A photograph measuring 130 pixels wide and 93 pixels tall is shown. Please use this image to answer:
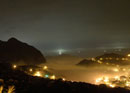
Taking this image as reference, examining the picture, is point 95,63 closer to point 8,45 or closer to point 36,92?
point 8,45

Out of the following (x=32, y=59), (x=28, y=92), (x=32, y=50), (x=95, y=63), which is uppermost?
(x=32, y=50)

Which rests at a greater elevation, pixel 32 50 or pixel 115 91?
pixel 32 50

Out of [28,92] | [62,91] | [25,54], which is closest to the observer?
[28,92]

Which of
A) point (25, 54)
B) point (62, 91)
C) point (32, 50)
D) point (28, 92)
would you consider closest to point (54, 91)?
point (62, 91)

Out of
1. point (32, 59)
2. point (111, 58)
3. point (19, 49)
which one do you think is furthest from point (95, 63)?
point (19, 49)

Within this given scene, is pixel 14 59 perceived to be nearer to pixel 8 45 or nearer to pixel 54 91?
pixel 8 45

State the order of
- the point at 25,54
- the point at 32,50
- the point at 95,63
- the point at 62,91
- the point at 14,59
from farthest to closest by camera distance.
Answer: the point at 32,50 < the point at 25,54 < the point at 14,59 < the point at 95,63 < the point at 62,91

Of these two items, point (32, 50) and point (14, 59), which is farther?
point (32, 50)
